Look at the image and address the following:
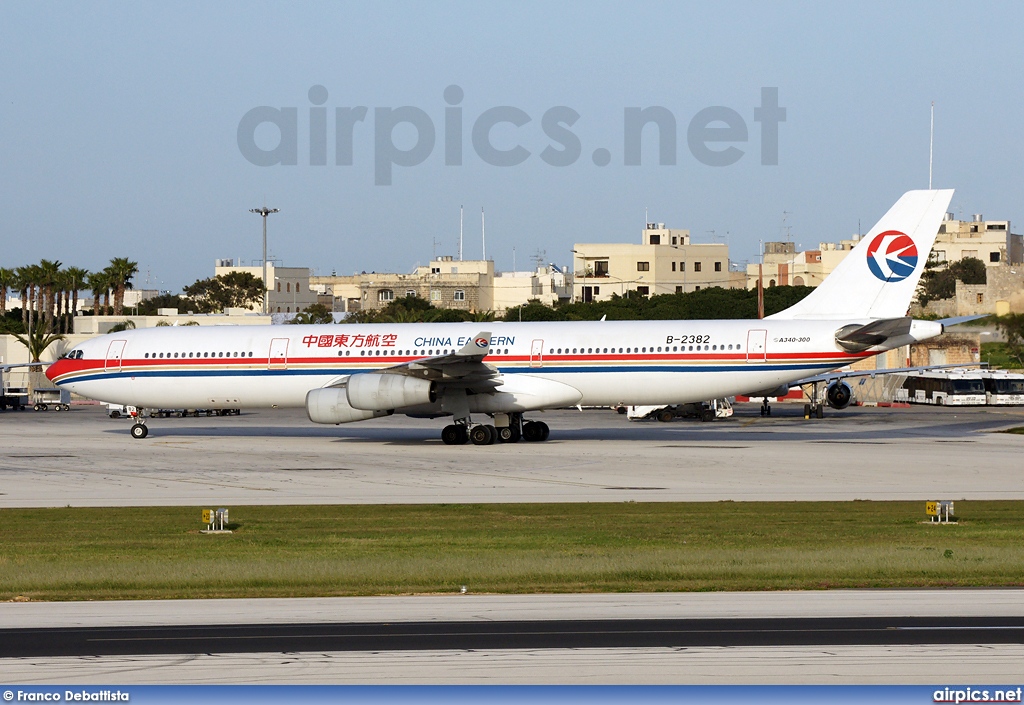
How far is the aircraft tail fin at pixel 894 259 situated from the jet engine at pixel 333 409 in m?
14.4

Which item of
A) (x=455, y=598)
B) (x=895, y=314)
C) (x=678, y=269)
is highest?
(x=678, y=269)

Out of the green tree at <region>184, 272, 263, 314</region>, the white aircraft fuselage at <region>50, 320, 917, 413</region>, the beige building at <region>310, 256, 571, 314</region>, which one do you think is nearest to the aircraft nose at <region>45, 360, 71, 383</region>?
the white aircraft fuselage at <region>50, 320, 917, 413</region>

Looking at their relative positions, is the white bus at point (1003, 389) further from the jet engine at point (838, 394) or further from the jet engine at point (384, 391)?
the jet engine at point (384, 391)

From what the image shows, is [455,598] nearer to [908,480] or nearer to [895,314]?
[908,480]

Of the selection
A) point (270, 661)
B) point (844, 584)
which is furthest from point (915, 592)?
point (270, 661)

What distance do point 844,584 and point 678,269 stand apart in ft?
495

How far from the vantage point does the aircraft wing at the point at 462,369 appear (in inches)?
1323

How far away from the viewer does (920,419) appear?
53781mm

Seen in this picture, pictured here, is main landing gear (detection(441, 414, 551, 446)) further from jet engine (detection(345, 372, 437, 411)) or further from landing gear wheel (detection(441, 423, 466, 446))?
jet engine (detection(345, 372, 437, 411))

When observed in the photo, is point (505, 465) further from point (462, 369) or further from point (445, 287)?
point (445, 287)

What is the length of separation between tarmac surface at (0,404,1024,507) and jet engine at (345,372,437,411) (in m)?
1.46

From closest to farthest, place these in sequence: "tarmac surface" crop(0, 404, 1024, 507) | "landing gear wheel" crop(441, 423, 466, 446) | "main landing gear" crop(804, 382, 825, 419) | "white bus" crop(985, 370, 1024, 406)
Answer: "tarmac surface" crop(0, 404, 1024, 507) → "landing gear wheel" crop(441, 423, 466, 446) → "main landing gear" crop(804, 382, 825, 419) → "white bus" crop(985, 370, 1024, 406)

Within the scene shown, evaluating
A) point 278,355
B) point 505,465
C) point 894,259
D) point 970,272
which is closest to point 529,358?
point 505,465

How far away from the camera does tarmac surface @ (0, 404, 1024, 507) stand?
24.1 metres
